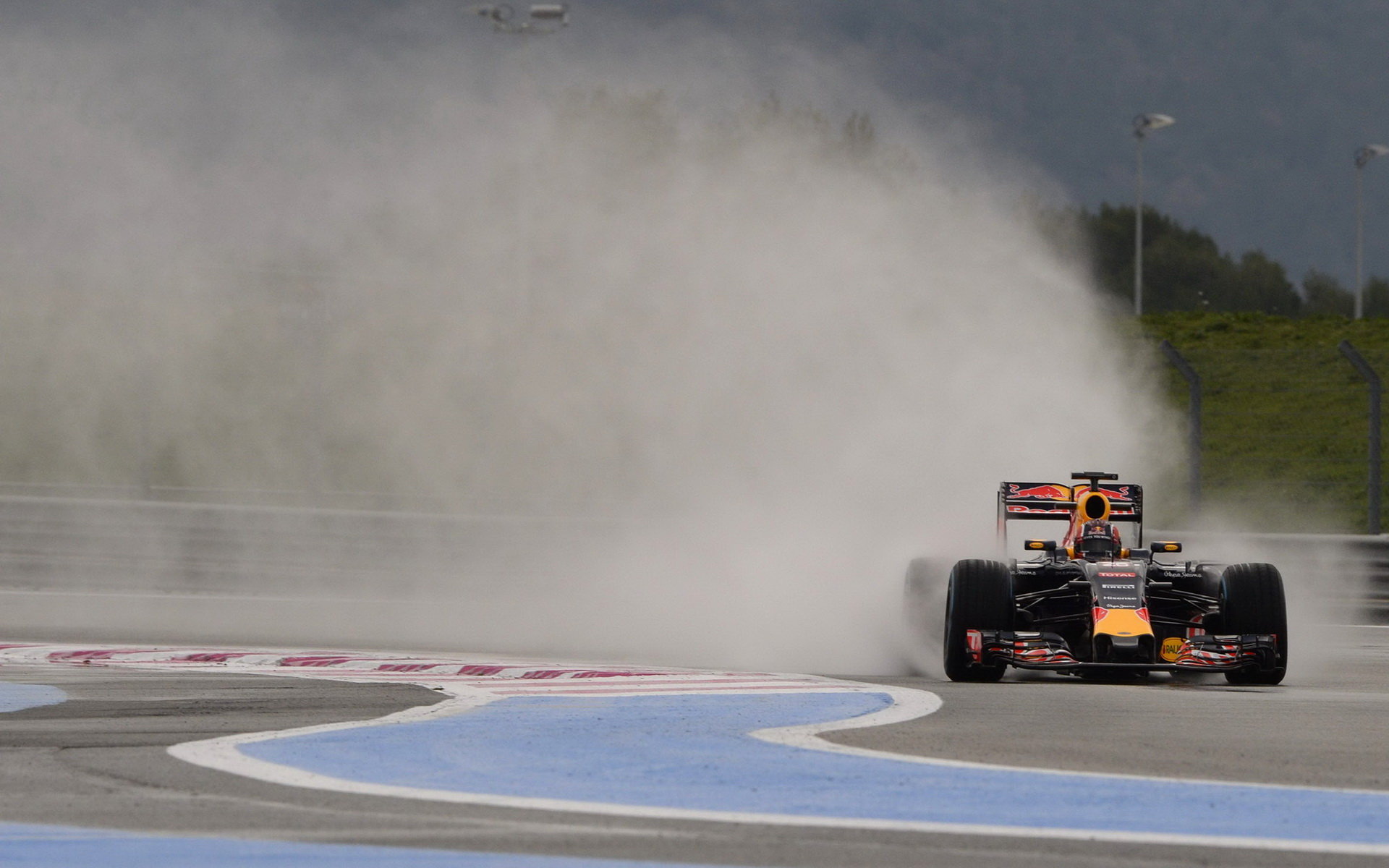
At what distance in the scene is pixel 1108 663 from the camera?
10.1 meters

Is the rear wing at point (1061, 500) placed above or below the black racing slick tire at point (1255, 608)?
above

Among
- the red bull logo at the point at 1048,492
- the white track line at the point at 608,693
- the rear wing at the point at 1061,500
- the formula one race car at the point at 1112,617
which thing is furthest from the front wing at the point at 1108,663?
the red bull logo at the point at 1048,492

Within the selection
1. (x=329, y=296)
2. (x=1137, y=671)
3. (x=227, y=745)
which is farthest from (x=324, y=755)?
(x=329, y=296)

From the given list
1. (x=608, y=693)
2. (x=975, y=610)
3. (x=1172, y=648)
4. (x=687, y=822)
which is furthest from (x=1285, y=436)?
(x=687, y=822)

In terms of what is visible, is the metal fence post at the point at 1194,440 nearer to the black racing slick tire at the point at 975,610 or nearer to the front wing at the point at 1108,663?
the front wing at the point at 1108,663

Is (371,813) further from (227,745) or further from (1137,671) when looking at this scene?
(1137,671)

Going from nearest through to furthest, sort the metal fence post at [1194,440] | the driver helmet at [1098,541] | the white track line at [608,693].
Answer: the white track line at [608,693] → the driver helmet at [1098,541] → the metal fence post at [1194,440]

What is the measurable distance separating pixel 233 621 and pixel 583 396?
747 cm

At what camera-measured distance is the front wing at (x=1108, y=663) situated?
1009 centimetres

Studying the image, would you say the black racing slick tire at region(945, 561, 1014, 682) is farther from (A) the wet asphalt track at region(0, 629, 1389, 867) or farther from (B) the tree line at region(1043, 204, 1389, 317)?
→ (B) the tree line at region(1043, 204, 1389, 317)

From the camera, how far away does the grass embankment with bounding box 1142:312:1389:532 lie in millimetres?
19922

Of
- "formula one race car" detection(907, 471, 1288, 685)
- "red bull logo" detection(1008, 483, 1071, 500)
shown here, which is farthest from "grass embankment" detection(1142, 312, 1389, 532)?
"formula one race car" detection(907, 471, 1288, 685)

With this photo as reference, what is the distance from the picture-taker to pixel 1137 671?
10.1m

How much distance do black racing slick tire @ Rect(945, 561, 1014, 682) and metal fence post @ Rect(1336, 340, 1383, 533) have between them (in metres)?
7.89
